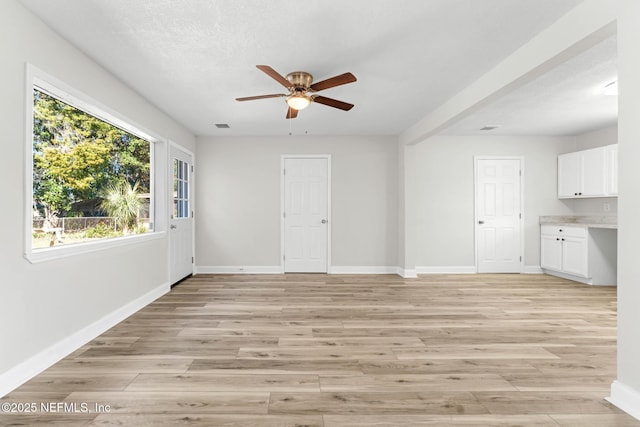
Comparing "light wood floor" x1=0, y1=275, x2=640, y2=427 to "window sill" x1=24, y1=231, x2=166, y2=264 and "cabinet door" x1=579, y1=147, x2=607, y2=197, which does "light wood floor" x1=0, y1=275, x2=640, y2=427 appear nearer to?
"window sill" x1=24, y1=231, x2=166, y2=264

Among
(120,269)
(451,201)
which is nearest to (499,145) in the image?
(451,201)

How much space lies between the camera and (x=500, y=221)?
20.4 ft

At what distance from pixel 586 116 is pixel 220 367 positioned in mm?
5754

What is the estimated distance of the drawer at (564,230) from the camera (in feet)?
17.2

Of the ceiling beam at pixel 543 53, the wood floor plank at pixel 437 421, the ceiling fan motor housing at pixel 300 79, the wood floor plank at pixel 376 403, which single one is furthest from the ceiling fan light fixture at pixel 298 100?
the wood floor plank at pixel 437 421

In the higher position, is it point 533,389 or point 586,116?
point 586,116

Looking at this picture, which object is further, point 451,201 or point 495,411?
point 451,201

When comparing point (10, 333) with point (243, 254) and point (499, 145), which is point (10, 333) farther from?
point (499, 145)

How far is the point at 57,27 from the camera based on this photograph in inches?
99.3

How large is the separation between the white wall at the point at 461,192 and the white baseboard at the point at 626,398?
166 inches

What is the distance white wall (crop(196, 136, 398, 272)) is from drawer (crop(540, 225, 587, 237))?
2.64 metres

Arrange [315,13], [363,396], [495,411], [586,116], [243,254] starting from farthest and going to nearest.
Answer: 1. [243,254]
2. [586,116]
3. [315,13]
4. [363,396]
5. [495,411]

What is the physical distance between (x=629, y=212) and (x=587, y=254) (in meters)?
4.06

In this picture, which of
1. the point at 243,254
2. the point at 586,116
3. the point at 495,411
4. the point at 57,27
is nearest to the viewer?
the point at 495,411
